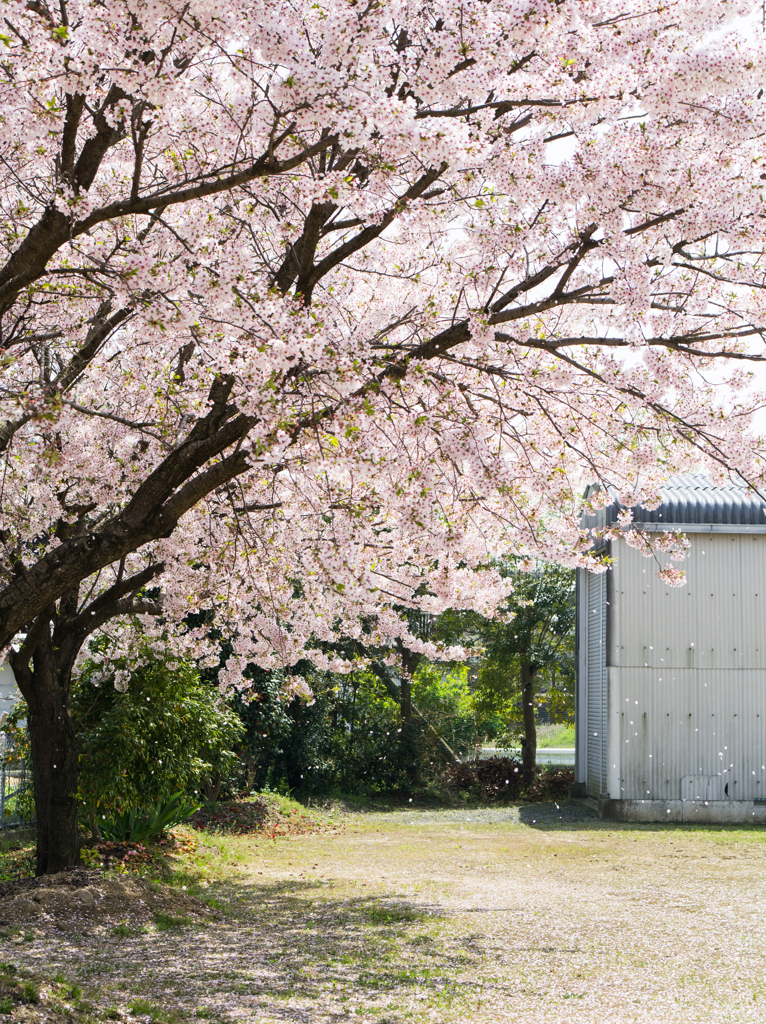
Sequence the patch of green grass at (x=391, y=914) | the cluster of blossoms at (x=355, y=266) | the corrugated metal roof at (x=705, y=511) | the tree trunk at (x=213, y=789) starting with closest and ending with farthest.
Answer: the cluster of blossoms at (x=355, y=266)
the patch of green grass at (x=391, y=914)
the tree trunk at (x=213, y=789)
the corrugated metal roof at (x=705, y=511)

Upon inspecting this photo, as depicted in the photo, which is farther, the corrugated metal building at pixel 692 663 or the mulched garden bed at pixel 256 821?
the corrugated metal building at pixel 692 663

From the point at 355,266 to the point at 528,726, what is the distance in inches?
425

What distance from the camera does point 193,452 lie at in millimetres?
4914

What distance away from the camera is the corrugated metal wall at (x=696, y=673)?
41.5 feet

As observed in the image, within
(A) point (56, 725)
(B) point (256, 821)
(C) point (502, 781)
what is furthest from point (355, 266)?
(C) point (502, 781)

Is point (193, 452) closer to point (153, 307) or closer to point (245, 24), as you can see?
point (153, 307)

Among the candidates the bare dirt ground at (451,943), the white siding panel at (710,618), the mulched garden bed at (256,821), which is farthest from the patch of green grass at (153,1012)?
the white siding panel at (710,618)

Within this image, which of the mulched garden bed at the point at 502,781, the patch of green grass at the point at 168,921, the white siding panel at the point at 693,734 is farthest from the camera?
the mulched garden bed at the point at 502,781

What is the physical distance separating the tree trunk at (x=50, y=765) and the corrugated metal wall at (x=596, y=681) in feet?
26.0

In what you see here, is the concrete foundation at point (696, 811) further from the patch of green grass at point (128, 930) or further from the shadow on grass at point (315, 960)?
the patch of green grass at point (128, 930)

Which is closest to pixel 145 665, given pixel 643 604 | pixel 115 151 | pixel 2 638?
pixel 2 638

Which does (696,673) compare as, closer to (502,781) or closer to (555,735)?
(502,781)

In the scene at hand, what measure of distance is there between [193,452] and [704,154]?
291 cm

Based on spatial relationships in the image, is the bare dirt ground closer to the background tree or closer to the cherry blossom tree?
the cherry blossom tree
